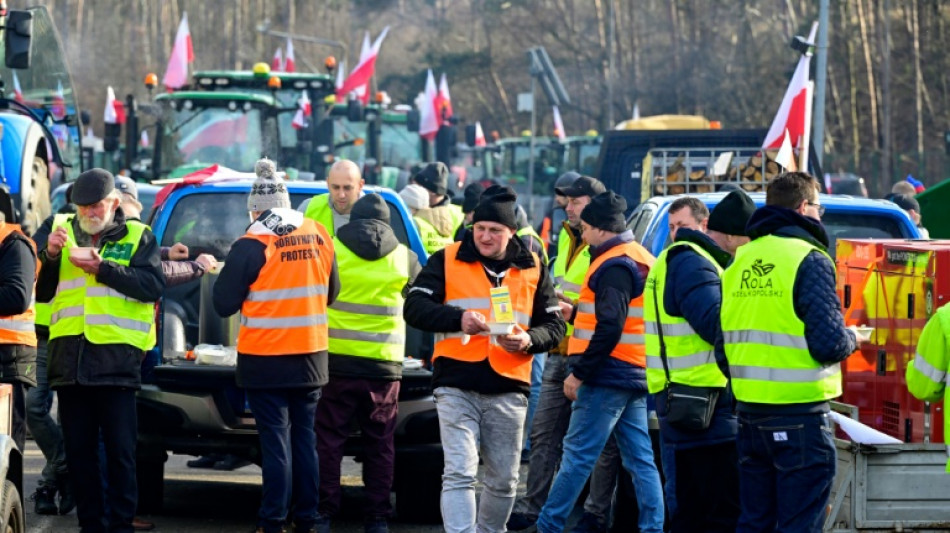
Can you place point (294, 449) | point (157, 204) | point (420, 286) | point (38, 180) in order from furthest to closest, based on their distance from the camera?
point (38, 180)
point (157, 204)
point (294, 449)
point (420, 286)

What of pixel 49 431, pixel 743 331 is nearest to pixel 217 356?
pixel 49 431

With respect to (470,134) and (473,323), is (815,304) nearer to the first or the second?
(473,323)

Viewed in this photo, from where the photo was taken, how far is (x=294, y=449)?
8.62 meters

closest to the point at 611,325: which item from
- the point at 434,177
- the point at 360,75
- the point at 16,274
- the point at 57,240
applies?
the point at 57,240

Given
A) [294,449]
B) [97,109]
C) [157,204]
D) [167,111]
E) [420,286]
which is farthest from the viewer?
[97,109]

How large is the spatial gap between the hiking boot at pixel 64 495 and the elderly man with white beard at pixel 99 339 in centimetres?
136

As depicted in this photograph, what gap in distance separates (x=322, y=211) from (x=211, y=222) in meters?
0.72

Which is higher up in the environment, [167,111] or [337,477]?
[167,111]

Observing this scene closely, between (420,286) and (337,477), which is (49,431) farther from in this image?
(420,286)

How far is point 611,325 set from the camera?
8117mm

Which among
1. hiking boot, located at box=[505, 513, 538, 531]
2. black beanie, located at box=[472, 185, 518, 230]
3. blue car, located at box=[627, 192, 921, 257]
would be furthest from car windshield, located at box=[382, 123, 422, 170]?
black beanie, located at box=[472, 185, 518, 230]

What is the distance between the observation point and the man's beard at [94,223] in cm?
836

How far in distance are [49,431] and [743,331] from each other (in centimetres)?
471

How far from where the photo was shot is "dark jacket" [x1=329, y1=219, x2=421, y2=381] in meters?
8.79
